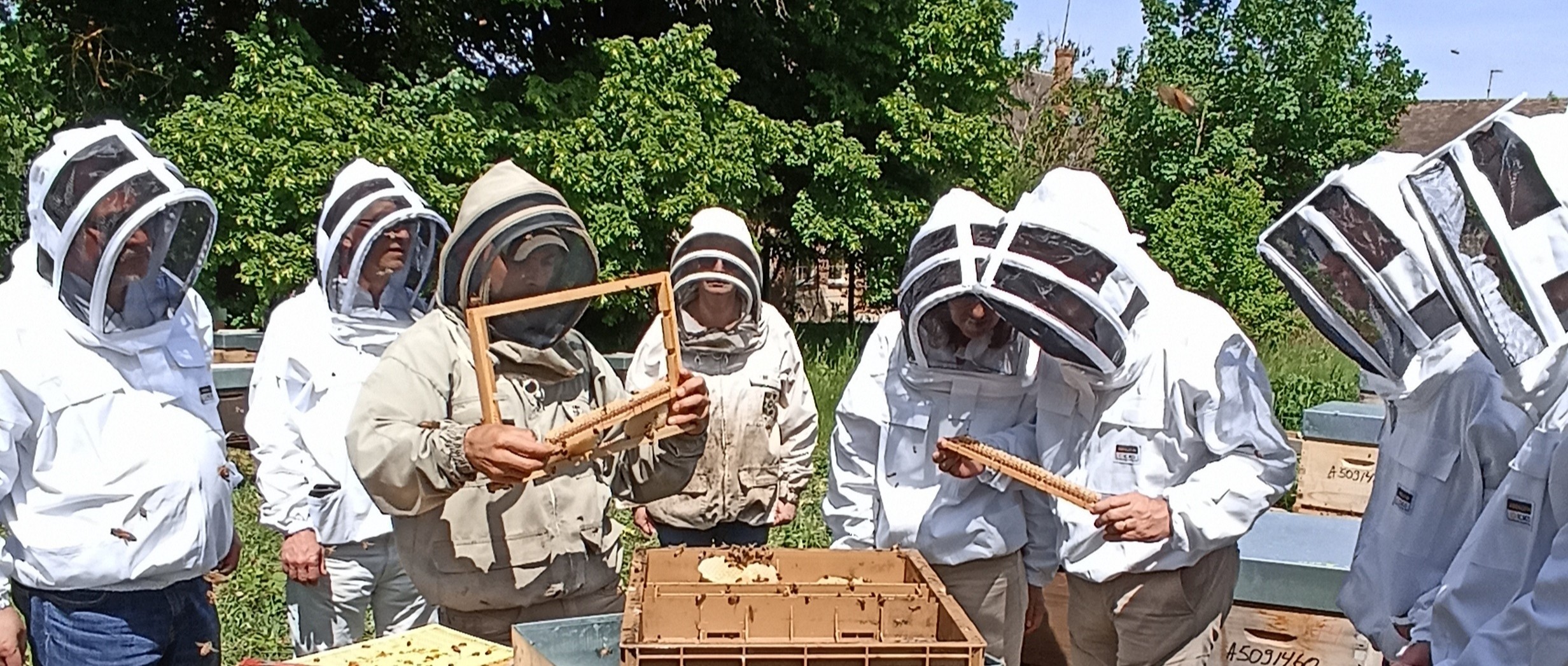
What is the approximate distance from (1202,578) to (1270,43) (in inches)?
621

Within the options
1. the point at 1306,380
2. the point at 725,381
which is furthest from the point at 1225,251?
the point at 725,381

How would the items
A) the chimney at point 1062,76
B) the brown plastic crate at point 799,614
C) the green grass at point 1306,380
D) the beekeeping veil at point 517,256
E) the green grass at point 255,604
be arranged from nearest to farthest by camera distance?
the brown plastic crate at point 799,614 → the beekeeping veil at point 517,256 → the green grass at point 255,604 → the green grass at point 1306,380 → the chimney at point 1062,76

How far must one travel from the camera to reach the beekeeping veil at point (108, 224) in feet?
8.89

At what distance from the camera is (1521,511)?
7.15 feet

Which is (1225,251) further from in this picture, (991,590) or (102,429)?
(102,429)

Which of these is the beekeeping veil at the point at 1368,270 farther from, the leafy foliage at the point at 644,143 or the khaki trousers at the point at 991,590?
the leafy foliage at the point at 644,143

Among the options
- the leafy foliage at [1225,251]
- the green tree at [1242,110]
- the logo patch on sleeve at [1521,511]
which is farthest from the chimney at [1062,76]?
the logo patch on sleeve at [1521,511]

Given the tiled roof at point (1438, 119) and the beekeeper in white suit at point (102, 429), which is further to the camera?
the tiled roof at point (1438, 119)

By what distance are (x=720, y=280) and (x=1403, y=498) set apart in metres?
2.25

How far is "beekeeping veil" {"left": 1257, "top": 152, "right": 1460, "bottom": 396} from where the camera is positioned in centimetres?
256

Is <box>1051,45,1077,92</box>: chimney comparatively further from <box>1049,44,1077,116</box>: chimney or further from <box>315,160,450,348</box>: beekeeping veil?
<box>315,160,450,348</box>: beekeeping veil

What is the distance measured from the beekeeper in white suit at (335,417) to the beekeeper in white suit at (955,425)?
159cm

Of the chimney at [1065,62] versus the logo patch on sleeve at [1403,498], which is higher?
the chimney at [1065,62]

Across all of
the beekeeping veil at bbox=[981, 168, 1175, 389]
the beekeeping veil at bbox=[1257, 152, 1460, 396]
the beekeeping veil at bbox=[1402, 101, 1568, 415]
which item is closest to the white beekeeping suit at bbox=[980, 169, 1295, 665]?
the beekeeping veil at bbox=[981, 168, 1175, 389]
